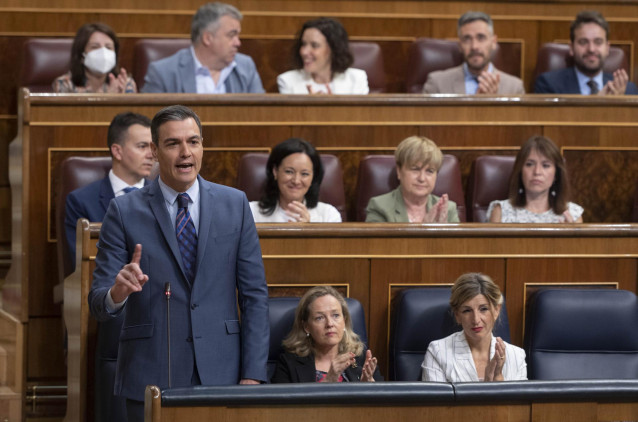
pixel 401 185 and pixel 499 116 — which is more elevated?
pixel 499 116

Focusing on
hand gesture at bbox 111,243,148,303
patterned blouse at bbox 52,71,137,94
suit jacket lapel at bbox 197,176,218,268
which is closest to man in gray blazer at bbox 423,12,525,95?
patterned blouse at bbox 52,71,137,94

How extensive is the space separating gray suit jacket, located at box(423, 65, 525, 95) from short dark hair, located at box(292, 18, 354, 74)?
140 mm

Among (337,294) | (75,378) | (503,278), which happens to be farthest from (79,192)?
(503,278)

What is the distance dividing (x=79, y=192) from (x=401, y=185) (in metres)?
0.40

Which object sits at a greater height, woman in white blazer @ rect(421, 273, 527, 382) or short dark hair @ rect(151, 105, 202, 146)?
short dark hair @ rect(151, 105, 202, 146)

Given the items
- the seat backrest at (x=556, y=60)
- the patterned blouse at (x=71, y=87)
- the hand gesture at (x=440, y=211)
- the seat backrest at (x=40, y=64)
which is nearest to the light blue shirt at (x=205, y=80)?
the patterned blouse at (x=71, y=87)

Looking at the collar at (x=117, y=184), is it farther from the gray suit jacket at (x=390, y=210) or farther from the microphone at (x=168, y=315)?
the microphone at (x=168, y=315)

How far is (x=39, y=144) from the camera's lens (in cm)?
134

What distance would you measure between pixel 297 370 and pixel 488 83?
0.75 meters

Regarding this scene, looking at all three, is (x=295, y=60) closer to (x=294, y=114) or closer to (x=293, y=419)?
(x=294, y=114)

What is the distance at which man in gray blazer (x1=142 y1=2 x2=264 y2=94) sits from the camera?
157 cm

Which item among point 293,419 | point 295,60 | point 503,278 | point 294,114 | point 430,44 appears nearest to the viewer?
point 293,419

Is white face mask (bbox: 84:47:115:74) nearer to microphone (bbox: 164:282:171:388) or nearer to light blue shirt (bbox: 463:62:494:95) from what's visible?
light blue shirt (bbox: 463:62:494:95)

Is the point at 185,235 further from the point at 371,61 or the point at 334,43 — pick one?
the point at 371,61
